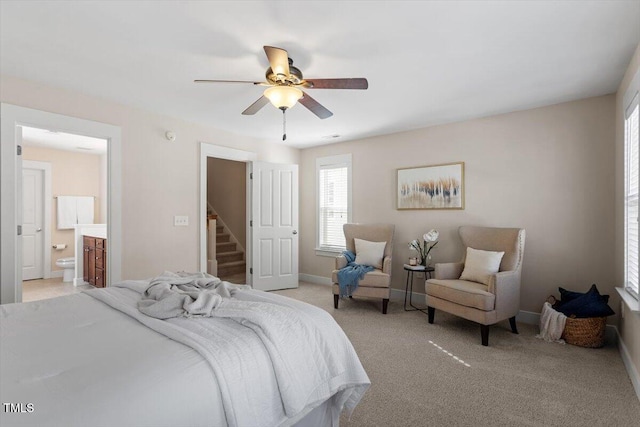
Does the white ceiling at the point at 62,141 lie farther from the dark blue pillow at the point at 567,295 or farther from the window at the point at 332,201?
the dark blue pillow at the point at 567,295

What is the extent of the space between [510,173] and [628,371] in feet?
6.99

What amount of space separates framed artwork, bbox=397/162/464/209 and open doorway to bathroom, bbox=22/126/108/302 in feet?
16.3

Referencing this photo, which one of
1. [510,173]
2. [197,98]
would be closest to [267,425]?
[197,98]

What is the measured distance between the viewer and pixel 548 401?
2.04 metres

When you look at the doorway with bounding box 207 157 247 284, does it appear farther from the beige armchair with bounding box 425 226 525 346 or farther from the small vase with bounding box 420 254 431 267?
the beige armchair with bounding box 425 226 525 346

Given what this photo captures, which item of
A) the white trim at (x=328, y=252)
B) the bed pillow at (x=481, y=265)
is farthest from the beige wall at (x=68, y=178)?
the bed pillow at (x=481, y=265)

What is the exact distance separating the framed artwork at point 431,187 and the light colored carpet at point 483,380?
5.22ft

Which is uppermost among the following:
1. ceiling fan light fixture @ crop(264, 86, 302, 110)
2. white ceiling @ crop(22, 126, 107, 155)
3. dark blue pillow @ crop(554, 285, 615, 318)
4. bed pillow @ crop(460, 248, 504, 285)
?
white ceiling @ crop(22, 126, 107, 155)

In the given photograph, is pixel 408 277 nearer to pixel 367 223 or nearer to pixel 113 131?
pixel 367 223

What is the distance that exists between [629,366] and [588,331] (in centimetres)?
45

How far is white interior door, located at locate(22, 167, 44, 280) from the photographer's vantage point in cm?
546

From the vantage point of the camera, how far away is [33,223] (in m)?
5.57

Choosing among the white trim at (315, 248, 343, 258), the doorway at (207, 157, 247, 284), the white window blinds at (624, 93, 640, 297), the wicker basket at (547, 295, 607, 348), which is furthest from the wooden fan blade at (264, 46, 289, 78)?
the doorway at (207, 157, 247, 284)

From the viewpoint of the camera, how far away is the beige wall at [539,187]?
3.17 meters
